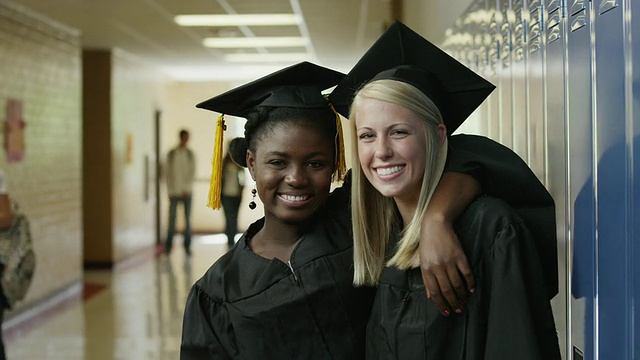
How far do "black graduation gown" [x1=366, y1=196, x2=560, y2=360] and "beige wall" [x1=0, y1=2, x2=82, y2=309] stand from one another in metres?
5.95

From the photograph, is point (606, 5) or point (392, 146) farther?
point (392, 146)

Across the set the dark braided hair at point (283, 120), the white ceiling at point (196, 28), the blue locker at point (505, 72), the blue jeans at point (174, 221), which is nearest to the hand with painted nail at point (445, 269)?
the dark braided hair at point (283, 120)

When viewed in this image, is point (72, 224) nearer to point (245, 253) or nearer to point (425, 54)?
point (245, 253)

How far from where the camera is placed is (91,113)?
10.1m

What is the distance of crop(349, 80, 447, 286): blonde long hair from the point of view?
1537 millimetres

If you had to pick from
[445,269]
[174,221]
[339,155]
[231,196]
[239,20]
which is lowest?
[174,221]

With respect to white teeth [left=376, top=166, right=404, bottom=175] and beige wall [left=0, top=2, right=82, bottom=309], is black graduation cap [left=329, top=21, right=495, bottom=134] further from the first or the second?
beige wall [left=0, top=2, right=82, bottom=309]

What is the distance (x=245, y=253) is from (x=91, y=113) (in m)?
8.61

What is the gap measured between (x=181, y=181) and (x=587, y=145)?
34.8ft

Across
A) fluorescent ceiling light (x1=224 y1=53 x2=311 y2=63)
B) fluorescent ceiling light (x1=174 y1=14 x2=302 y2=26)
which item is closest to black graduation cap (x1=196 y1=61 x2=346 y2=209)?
fluorescent ceiling light (x1=174 y1=14 x2=302 y2=26)

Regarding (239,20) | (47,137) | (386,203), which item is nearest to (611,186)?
(386,203)

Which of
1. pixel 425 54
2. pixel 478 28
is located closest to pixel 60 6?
pixel 478 28

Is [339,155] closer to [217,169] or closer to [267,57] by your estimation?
[217,169]

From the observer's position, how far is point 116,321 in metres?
6.82
